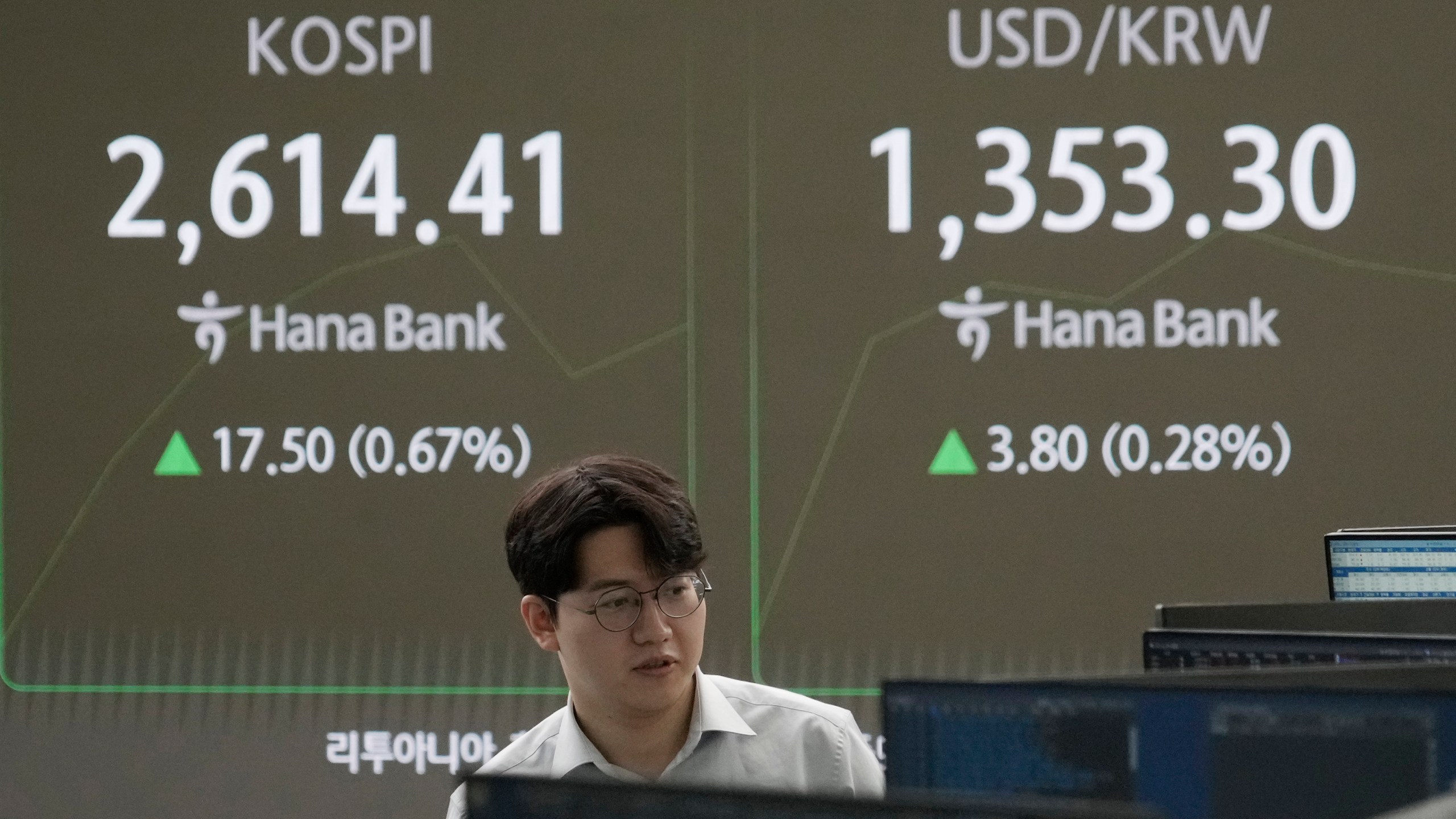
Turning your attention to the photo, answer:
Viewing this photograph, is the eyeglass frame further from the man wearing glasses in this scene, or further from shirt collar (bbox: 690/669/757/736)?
shirt collar (bbox: 690/669/757/736)

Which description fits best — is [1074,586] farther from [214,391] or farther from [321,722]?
[214,391]

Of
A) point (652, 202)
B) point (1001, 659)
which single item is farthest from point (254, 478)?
point (1001, 659)

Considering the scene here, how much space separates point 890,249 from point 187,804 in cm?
189

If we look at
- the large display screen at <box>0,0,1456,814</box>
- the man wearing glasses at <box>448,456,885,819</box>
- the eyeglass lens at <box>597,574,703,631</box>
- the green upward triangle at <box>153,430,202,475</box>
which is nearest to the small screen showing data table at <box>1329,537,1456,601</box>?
the man wearing glasses at <box>448,456,885,819</box>

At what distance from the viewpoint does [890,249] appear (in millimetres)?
3467

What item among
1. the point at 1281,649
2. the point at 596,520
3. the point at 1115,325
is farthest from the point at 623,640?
the point at 1115,325

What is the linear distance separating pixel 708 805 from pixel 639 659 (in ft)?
3.35

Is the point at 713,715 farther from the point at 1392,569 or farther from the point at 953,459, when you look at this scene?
the point at 953,459

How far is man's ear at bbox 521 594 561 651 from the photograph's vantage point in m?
1.96

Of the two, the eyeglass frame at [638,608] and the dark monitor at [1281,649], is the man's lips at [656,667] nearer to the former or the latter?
the eyeglass frame at [638,608]

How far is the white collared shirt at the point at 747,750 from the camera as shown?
6.23 ft

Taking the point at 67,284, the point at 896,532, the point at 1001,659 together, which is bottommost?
the point at 1001,659

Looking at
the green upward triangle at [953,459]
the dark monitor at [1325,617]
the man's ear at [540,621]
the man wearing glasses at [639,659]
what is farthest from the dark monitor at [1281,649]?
the green upward triangle at [953,459]

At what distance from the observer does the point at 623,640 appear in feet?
6.18
